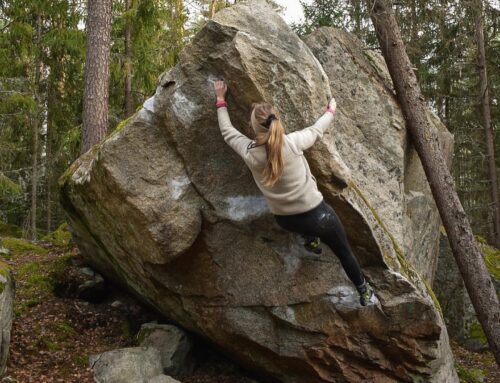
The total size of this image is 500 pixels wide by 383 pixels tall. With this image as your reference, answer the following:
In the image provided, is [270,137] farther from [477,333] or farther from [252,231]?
[477,333]

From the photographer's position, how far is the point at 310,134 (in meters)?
5.68

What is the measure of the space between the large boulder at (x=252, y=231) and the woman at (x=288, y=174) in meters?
0.54

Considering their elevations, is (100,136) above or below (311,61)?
below

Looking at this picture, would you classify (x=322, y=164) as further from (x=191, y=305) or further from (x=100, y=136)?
(x=100, y=136)

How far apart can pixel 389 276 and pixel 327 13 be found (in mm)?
8720

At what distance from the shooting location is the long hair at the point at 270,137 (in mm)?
5215

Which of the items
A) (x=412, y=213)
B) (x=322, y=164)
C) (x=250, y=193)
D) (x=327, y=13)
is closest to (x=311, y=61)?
(x=322, y=164)

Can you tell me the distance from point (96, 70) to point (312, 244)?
7.01 metres

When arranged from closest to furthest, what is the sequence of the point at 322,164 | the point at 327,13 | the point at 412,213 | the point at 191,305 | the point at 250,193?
1. the point at 322,164
2. the point at 250,193
3. the point at 191,305
4. the point at 412,213
5. the point at 327,13

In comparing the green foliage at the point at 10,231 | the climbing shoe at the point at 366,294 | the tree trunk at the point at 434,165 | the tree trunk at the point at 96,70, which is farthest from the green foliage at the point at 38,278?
the green foliage at the point at 10,231

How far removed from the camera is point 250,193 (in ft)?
22.1

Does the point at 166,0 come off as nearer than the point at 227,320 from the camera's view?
No

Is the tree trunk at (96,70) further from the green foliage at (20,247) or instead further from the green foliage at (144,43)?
Answer: the green foliage at (144,43)

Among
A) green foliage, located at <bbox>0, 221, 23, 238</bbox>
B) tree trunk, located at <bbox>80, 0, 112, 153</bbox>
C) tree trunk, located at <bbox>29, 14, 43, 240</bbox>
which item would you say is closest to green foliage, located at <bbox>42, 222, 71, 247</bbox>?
tree trunk, located at <bbox>80, 0, 112, 153</bbox>
